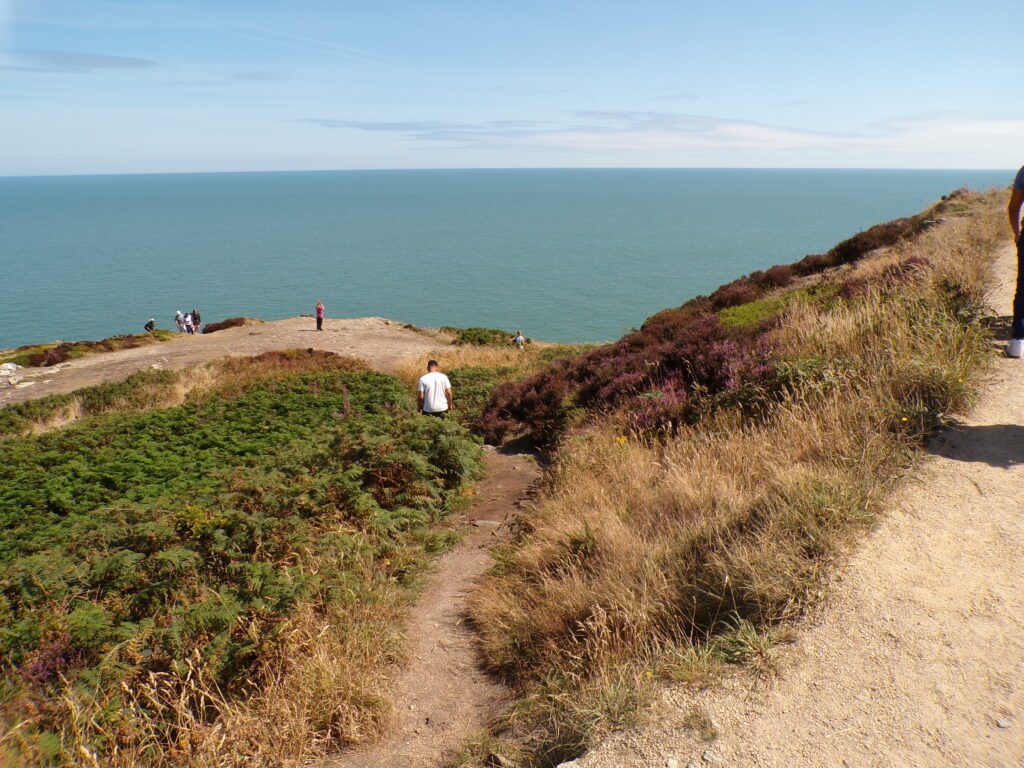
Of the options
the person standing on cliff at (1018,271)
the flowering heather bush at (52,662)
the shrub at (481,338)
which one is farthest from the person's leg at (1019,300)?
the shrub at (481,338)

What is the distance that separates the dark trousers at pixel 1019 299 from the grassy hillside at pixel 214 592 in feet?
24.9

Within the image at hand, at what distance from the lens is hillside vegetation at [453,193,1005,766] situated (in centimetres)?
464

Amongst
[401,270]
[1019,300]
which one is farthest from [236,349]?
[401,270]

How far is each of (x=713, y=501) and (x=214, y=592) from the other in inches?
185

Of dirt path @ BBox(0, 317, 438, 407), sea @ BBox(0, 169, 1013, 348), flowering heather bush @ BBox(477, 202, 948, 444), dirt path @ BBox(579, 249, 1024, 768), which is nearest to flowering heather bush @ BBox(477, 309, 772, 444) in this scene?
flowering heather bush @ BBox(477, 202, 948, 444)

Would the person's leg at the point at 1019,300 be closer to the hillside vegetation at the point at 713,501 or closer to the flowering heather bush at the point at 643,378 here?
the hillside vegetation at the point at 713,501

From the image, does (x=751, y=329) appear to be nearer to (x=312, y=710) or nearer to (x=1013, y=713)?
(x=1013, y=713)

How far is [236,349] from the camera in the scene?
32094mm

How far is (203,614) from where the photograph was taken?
17.9 feet

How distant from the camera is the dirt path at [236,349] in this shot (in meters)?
26.6

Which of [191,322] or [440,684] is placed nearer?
[440,684]

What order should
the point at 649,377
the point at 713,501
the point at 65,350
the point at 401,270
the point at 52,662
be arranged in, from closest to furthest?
the point at 52,662 < the point at 713,501 < the point at 649,377 < the point at 65,350 < the point at 401,270

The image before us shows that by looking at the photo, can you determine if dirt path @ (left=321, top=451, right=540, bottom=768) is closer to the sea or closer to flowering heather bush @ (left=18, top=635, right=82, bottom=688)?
flowering heather bush @ (left=18, top=635, right=82, bottom=688)

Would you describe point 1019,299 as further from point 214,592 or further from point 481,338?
point 481,338
